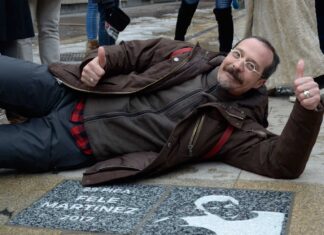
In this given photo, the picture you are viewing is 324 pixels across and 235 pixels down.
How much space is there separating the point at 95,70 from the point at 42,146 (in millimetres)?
503

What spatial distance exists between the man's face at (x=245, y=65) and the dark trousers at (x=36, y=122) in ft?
2.88

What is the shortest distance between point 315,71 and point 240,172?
6.28 feet

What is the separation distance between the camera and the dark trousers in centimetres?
311

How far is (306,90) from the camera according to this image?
2.62m

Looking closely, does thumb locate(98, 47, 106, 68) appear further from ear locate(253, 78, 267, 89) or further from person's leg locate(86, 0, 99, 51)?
person's leg locate(86, 0, 99, 51)

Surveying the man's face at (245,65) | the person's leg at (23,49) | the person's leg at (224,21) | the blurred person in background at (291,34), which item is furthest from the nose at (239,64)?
the person's leg at (224,21)

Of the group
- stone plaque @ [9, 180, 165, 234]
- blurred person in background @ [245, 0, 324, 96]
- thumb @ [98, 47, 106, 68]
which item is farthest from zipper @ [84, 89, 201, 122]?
blurred person in background @ [245, 0, 324, 96]

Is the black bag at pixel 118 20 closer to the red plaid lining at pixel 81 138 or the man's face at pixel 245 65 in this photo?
the red plaid lining at pixel 81 138

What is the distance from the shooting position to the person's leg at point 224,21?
5.58 metres

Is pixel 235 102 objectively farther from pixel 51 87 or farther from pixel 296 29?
pixel 296 29

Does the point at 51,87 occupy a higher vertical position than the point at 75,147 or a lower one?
higher

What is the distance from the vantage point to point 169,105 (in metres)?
3.15

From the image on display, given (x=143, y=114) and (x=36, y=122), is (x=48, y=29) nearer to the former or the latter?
(x=36, y=122)

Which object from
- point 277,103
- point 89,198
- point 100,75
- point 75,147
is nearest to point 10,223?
point 89,198
